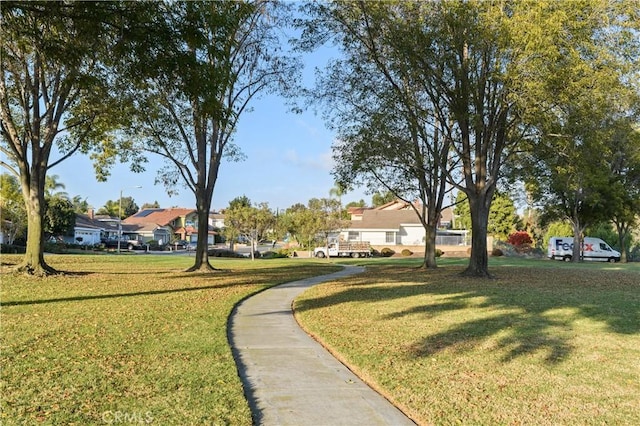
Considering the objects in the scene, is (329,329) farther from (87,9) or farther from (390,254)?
(390,254)

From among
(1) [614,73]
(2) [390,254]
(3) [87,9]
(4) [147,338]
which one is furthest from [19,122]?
(2) [390,254]

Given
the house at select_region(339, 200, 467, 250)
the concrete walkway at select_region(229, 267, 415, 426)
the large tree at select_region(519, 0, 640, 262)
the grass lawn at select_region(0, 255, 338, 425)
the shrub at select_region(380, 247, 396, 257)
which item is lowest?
the concrete walkway at select_region(229, 267, 415, 426)

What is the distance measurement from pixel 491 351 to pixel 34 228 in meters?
16.0

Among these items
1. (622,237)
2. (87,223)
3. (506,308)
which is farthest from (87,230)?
(506,308)

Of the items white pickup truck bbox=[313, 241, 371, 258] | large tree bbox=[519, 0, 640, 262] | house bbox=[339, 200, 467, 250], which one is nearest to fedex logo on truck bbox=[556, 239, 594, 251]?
house bbox=[339, 200, 467, 250]

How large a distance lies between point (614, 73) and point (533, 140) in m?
4.39

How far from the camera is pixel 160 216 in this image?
94500 mm

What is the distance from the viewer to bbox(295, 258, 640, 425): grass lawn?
5.33 meters

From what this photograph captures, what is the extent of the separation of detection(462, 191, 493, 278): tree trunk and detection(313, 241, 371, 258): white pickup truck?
29723mm

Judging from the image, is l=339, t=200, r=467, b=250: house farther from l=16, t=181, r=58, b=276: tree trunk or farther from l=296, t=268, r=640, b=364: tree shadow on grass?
l=16, t=181, r=58, b=276: tree trunk

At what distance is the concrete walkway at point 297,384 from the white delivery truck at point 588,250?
4519 cm

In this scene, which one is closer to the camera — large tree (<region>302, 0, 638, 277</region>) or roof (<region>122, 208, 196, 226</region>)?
large tree (<region>302, 0, 638, 277</region>)

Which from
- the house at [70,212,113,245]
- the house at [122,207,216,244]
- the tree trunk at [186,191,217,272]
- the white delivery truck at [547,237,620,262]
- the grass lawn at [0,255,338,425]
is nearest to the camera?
the grass lawn at [0,255,338,425]

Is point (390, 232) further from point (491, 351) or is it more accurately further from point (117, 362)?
point (117, 362)
